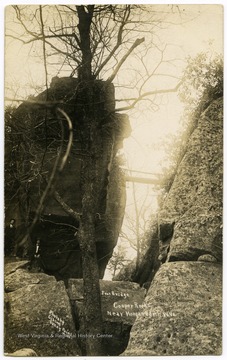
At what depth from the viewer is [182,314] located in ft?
17.5

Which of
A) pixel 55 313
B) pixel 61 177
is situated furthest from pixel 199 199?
pixel 61 177

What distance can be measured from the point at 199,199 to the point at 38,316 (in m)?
2.58

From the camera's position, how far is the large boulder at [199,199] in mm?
5809

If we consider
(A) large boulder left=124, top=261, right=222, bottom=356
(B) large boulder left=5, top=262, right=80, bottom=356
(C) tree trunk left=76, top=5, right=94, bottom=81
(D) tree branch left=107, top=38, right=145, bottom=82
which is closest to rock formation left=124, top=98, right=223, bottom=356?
(A) large boulder left=124, top=261, right=222, bottom=356

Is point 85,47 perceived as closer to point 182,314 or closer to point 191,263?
point 191,263

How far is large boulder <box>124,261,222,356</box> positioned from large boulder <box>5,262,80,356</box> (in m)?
0.99

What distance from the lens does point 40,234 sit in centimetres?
824

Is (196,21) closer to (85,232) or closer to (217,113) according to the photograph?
(217,113)

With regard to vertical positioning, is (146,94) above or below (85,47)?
below

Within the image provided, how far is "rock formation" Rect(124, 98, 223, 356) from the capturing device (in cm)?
518

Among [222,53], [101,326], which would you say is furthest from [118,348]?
[222,53]

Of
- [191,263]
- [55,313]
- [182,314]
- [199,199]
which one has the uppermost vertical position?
[199,199]

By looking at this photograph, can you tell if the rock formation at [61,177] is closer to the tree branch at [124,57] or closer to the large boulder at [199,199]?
the tree branch at [124,57]

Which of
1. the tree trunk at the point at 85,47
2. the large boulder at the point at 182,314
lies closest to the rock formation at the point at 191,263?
the large boulder at the point at 182,314
